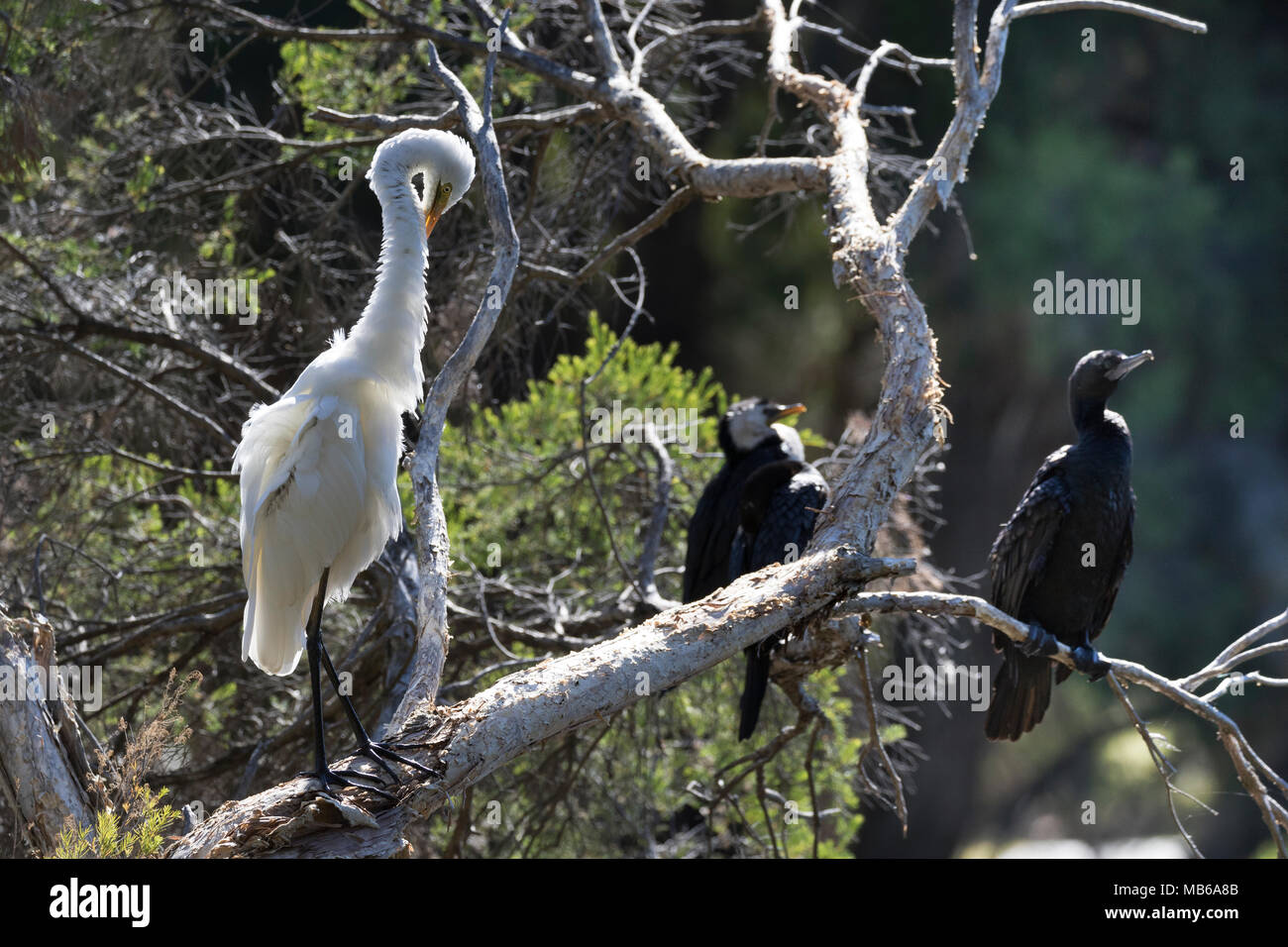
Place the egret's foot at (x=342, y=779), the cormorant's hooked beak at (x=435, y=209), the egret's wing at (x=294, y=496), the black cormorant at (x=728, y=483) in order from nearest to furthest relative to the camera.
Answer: the egret's foot at (x=342, y=779) < the egret's wing at (x=294, y=496) < the cormorant's hooked beak at (x=435, y=209) < the black cormorant at (x=728, y=483)

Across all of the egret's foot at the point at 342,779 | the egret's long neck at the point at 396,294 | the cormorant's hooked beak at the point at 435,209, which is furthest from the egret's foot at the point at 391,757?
the cormorant's hooked beak at the point at 435,209

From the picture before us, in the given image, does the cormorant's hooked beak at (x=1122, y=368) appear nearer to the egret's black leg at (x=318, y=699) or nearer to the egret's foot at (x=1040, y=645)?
the egret's foot at (x=1040, y=645)

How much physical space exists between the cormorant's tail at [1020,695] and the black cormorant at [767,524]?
0.66 metres

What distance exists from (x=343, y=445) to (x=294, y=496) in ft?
Answer: 0.49

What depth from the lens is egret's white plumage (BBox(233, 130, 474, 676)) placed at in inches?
101

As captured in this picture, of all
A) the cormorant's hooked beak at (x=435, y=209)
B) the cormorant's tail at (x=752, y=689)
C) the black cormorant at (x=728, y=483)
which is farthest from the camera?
the black cormorant at (x=728, y=483)

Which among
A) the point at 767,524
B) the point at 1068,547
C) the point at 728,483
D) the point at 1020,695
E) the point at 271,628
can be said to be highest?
the point at 728,483

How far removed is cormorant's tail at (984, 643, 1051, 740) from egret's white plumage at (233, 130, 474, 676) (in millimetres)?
1807

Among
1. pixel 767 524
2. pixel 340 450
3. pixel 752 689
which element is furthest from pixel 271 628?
pixel 767 524

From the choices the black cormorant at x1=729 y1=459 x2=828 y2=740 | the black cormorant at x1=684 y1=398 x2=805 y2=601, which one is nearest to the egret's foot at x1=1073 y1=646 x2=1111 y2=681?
the black cormorant at x1=729 y1=459 x2=828 y2=740

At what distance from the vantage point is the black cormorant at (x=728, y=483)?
403cm

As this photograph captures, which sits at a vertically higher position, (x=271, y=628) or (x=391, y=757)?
(x=271, y=628)

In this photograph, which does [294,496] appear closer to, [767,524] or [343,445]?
[343,445]

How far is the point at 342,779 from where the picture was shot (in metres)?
2.10
